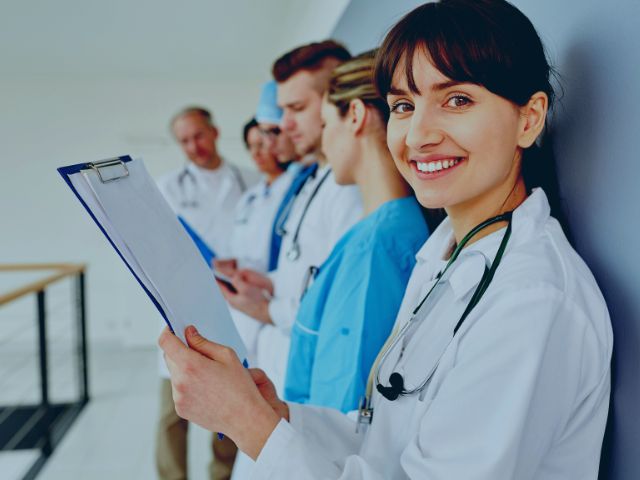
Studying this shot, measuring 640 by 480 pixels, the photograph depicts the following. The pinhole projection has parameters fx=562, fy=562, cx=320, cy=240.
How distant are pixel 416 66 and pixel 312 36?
2941mm

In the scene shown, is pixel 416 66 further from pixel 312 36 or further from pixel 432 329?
pixel 312 36

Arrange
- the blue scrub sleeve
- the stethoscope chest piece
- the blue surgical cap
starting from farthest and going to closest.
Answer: the blue surgical cap < the stethoscope chest piece < the blue scrub sleeve

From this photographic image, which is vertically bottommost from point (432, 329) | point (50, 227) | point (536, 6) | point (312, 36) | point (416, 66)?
point (50, 227)

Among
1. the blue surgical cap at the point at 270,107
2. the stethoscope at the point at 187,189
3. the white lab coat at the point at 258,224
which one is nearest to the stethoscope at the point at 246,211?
the white lab coat at the point at 258,224

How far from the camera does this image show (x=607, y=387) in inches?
26.7

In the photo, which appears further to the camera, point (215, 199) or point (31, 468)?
point (215, 199)

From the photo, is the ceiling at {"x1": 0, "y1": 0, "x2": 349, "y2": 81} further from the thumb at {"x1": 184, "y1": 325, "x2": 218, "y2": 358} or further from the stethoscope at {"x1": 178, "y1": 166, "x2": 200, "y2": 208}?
the thumb at {"x1": 184, "y1": 325, "x2": 218, "y2": 358}

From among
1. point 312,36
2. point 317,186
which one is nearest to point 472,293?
point 317,186

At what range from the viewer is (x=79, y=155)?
5598mm

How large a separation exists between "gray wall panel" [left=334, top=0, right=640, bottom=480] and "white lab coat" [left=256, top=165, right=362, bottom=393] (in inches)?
29.7

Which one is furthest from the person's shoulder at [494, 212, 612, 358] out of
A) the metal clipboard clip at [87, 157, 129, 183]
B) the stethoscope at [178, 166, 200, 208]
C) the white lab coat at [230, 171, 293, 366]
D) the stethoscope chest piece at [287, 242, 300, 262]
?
the stethoscope at [178, 166, 200, 208]

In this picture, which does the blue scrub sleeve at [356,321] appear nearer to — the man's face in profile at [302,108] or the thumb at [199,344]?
the thumb at [199,344]

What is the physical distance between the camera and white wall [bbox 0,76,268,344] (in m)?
5.50

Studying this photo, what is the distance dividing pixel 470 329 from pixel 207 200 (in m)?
2.56
